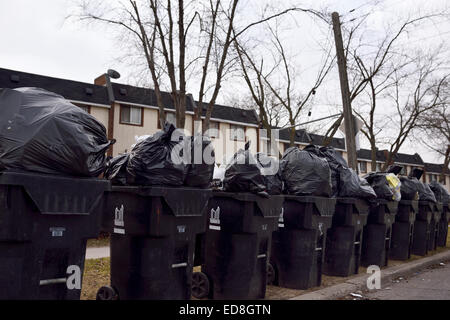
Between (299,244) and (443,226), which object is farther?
(443,226)

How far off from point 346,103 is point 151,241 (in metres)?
8.34

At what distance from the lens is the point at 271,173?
5441 mm

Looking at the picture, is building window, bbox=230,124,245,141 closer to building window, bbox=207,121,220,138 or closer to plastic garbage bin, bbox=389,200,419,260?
building window, bbox=207,121,220,138

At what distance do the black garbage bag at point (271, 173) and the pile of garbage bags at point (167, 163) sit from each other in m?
1.12

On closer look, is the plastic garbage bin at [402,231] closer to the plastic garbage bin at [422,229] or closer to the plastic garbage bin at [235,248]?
the plastic garbage bin at [422,229]

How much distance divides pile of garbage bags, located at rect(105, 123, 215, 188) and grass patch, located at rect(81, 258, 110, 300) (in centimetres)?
162

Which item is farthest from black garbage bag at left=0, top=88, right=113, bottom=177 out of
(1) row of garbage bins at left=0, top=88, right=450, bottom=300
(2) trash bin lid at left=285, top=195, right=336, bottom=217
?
(2) trash bin lid at left=285, top=195, right=336, bottom=217

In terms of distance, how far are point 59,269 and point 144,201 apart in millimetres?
1000

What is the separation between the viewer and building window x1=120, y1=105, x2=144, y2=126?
2339 cm

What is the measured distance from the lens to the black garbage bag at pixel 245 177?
4844mm

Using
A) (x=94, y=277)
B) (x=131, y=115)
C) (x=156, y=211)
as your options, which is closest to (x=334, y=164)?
(x=156, y=211)

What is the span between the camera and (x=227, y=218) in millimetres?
4902

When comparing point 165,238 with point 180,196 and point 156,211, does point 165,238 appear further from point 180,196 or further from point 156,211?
point 180,196

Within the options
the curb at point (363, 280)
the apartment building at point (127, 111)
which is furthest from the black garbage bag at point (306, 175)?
the apartment building at point (127, 111)
